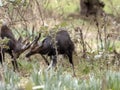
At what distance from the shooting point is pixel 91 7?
19.3 m

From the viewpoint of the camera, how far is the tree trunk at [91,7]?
18672mm

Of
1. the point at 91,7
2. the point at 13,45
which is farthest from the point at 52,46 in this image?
the point at 91,7

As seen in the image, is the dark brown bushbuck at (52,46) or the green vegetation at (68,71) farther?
the dark brown bushbuck at (52,46)

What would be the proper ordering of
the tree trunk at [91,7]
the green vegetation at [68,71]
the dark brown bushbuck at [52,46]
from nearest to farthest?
the green vegetation at [68,71]
the dark brown bushbuck at [52,46]
the tree trunk at [91,7]

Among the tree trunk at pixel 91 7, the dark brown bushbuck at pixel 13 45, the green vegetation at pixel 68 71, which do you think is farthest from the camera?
the tree trunk at pixel 91 7

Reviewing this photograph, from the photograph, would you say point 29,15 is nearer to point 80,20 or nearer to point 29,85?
point 80,20

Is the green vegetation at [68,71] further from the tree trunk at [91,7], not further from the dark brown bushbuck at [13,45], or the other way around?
the tree trunk at [91,7]

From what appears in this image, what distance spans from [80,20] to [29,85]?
671 inches

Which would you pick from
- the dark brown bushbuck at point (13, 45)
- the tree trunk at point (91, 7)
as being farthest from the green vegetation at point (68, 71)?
the tree trunk at point (91, 7)

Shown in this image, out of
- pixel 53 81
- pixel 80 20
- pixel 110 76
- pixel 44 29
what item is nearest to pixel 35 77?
pixel 53 81

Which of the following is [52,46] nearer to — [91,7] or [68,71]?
[68,71]

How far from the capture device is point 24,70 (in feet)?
29.5

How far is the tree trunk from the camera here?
18.7 metres

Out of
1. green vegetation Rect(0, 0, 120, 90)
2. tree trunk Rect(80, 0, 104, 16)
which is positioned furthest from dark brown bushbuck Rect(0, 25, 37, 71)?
tree trunk Rect(80, 0, 104, 16)
